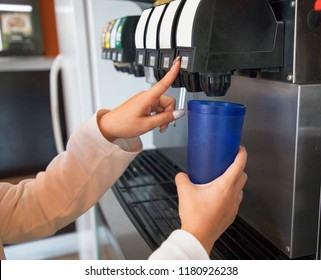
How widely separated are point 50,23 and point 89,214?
1.19 m

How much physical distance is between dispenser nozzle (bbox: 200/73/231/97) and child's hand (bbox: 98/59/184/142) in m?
0.04

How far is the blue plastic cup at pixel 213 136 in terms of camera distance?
0.45 meters

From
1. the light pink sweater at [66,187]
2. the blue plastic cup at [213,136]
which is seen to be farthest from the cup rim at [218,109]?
the light pink sweater at [66,187]

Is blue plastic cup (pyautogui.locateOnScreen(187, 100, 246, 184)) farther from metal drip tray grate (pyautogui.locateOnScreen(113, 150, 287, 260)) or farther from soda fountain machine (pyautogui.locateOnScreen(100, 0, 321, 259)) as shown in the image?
metal drip tray grate (pyautogui.locateOnScreen(113, 150, 287, 260))

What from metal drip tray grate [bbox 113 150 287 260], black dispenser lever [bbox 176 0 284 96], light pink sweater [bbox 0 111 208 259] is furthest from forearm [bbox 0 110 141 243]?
black dispenser lever [bbox 176 0 284 96]

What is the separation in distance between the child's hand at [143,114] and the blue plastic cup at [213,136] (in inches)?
2.5

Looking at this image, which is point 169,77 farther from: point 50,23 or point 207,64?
point 50,23

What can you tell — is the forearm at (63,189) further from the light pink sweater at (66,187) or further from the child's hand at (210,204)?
the child's hand at (210,204)

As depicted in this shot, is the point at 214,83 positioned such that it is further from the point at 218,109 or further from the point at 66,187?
the point at 66,187

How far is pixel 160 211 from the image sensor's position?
76cm

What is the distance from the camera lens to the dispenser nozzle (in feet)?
1.59

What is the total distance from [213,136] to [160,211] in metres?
0.35
